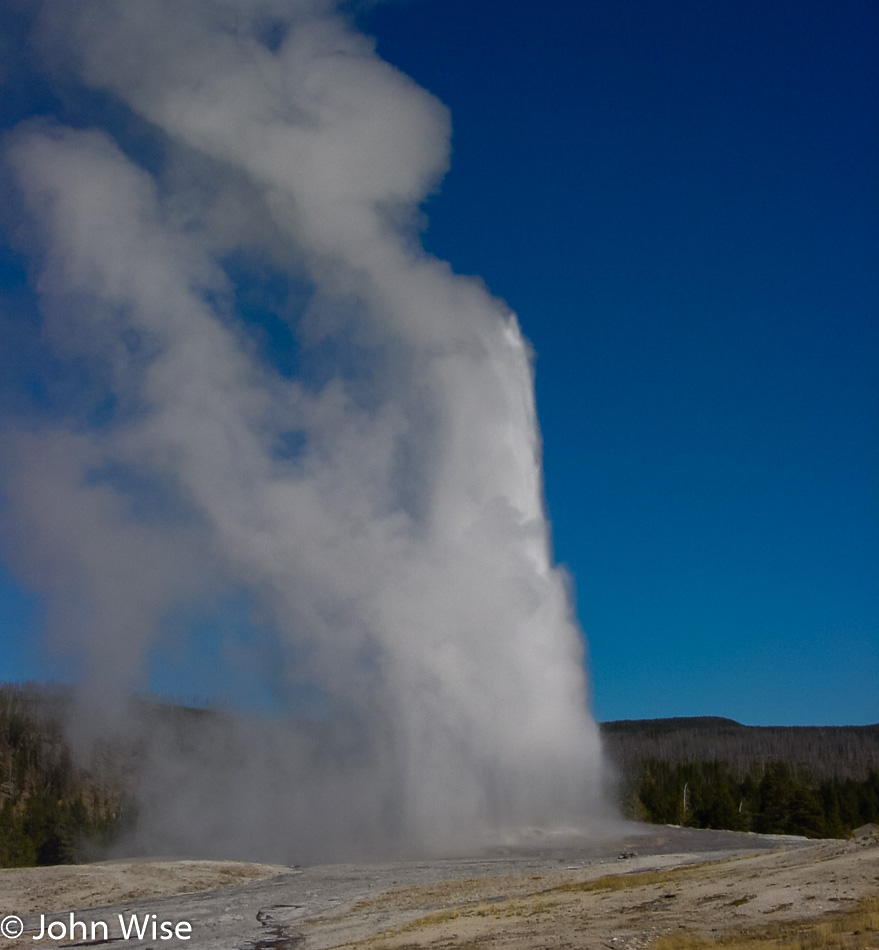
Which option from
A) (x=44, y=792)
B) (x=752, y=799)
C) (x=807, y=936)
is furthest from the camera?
(x=44, y=792)

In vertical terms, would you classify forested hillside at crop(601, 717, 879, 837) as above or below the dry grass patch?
above

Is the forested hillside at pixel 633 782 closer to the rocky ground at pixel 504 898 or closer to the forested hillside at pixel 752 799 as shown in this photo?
the forested hillside at pixel 752 799

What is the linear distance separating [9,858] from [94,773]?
4445cm

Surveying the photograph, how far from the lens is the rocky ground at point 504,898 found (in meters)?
15.9

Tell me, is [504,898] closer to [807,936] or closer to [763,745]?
[807,936]

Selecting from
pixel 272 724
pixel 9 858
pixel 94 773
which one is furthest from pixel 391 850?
pixel 94 773

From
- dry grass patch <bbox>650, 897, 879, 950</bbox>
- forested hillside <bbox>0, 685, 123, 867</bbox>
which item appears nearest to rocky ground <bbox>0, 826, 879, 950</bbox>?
dry grass patch <bbox>650, 897, 879, 950</bbox>

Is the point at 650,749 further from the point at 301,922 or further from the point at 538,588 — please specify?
the point at 301,922

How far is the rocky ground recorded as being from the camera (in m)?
15.9

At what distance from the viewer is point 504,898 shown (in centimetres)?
2320

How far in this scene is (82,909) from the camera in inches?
1121

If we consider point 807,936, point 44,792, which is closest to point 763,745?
point 44,792

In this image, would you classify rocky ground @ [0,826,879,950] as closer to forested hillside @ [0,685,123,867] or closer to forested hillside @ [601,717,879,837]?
forested hillside @ [601,717,879,837]

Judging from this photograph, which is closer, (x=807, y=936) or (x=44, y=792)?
(x=807, y=936)
